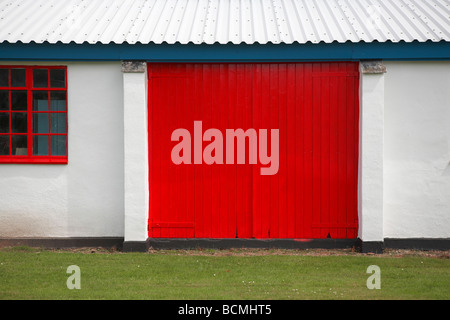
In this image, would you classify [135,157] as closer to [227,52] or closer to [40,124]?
[40,124]

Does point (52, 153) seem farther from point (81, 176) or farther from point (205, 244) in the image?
point (205, 244)

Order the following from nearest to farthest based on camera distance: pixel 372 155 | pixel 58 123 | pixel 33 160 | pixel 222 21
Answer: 1. pixel 372 155
2. pixel 33 160
3. pixel 58 123
4. pixel 222 21

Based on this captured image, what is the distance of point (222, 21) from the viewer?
10742mm

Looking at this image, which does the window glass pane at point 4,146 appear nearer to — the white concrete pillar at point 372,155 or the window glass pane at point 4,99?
the window glass pane at point 4,99

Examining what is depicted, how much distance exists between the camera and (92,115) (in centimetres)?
1029

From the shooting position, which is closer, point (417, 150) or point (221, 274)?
point (221, 274)

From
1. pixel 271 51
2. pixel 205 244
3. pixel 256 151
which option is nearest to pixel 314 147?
pixel 256 151

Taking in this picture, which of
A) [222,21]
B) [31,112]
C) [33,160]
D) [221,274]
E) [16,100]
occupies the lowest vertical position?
[221,274]

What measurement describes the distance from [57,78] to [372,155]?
17.4ft

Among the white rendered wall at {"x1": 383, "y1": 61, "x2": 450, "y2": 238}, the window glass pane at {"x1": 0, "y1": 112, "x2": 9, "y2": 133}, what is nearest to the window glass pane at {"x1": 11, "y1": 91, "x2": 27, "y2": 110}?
the window glass pane at {"x1": 0, "y1": 112, "x2": 9, "y2": 133}

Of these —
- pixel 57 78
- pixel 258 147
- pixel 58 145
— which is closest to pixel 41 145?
pixel 58 145

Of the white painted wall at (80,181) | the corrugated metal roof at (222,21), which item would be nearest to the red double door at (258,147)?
the corrugated metal roof at (222,21)

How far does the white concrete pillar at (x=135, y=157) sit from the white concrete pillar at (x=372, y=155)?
138 inches

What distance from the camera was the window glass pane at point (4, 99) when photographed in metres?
10.4
